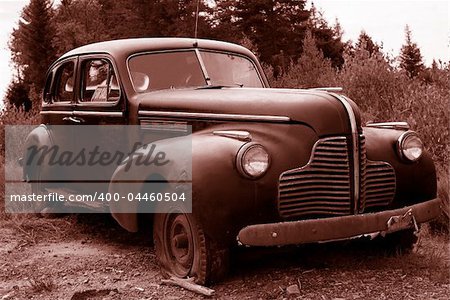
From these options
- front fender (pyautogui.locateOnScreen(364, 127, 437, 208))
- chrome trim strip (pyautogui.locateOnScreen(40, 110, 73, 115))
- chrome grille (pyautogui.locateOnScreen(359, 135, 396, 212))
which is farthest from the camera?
chrome trim strip (pyautogui.locateOnScreen(40, 110, 73, 115))

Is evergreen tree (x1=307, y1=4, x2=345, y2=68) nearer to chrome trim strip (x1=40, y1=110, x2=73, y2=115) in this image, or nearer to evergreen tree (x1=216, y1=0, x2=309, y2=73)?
evergreen tree (x1=216, y1=0, x2=309, y2=73)

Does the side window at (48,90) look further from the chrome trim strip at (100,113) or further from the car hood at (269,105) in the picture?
the car hood at (269,105)

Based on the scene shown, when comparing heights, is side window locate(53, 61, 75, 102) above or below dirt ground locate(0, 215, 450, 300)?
above

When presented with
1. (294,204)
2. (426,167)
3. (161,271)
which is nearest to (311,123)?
(294,204)

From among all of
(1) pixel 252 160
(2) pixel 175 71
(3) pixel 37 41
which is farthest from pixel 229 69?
(3) pixel 37 41

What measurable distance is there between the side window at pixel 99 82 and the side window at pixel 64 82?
0.28m

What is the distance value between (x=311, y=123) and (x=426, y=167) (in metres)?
1.13

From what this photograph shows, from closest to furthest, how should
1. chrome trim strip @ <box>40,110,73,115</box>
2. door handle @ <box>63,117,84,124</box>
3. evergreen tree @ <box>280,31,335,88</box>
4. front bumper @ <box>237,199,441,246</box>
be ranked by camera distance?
front bumper @ <box>237,199,441,246</box>
door handle @ <box>63,117,84,124</box>
chrome trim strip @ <box>40,110,73,115</box>
evergreen tree @ <box>280,31,335,88</box>

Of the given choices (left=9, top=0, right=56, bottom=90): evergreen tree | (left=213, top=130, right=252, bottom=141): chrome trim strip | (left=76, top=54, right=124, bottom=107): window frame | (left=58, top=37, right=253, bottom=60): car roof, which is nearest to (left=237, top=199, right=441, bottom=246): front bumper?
(left=213, top=130, right=252, bottom=141): chrome trim strip

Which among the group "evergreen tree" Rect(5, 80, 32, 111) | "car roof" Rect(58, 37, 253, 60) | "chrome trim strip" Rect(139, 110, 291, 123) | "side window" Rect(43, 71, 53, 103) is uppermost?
"evergreen tree" Rect(5, 80, 32, 111)

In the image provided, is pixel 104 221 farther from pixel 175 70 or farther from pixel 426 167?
pixel 426 167

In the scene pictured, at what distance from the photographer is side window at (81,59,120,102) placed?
5.07m

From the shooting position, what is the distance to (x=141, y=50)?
5.12m

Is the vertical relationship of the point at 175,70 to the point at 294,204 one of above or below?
above
